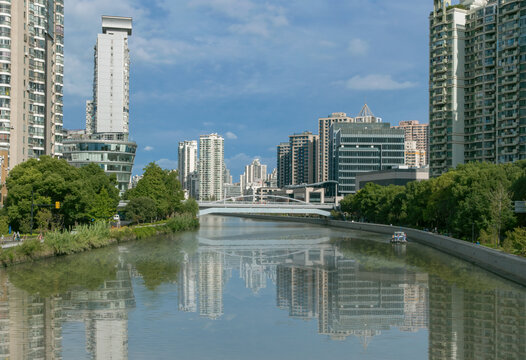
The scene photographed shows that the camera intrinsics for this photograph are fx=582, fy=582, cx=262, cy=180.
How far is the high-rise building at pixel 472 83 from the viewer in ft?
363

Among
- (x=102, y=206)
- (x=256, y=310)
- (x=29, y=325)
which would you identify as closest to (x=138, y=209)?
(x=102, y=206)

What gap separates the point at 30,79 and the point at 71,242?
45645mm

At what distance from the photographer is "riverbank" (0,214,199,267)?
49656 mm

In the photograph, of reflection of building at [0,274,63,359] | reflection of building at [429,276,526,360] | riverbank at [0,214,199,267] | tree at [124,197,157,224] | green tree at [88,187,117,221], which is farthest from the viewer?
tree at [124,197,157,224]

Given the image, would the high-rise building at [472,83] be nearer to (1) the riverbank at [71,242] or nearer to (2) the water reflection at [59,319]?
(1) the riverbank at [71,242]

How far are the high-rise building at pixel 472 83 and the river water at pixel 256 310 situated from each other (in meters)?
65.1

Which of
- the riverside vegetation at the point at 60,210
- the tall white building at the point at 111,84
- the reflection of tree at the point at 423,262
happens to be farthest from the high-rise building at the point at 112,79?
the reflection of tree at the point at 423,262

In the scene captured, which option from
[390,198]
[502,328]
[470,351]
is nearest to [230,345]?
[470,351]

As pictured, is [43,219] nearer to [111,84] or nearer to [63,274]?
[63,274]

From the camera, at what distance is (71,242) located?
195 ft

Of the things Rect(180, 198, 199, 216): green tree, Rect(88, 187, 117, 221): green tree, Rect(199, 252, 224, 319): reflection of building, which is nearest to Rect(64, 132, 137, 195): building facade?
Rect(180, 198, 199, 216): green tree

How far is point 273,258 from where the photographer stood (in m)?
63.6

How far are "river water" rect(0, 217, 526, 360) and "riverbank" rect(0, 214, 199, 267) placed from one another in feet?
4.00

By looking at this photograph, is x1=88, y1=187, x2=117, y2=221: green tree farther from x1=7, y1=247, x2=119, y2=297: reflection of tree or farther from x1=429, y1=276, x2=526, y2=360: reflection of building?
x1=429, y1=276, x2=526, y2=360: reflection of building
